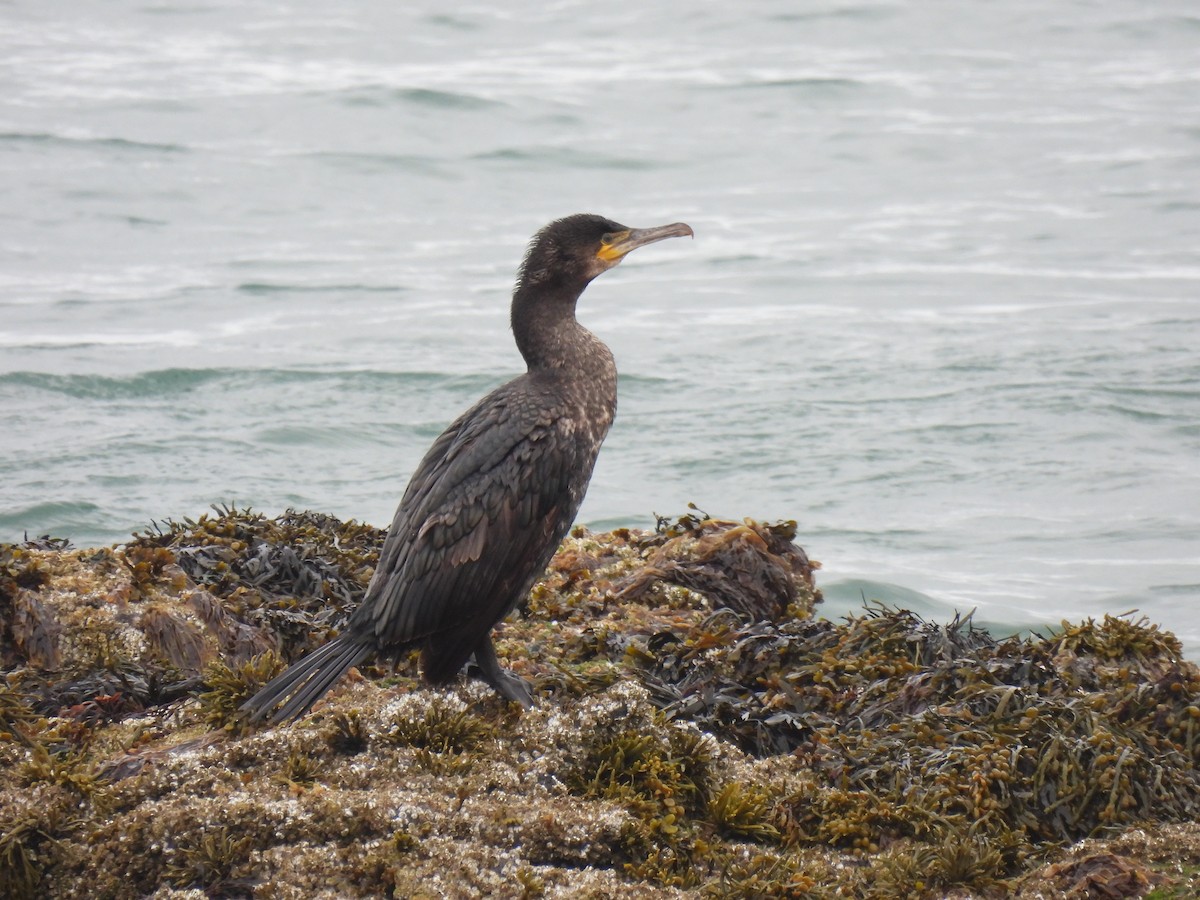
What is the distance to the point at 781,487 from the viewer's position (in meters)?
10.7

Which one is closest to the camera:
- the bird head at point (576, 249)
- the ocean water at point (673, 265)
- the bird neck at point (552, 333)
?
the bird neck at point (552, 333)

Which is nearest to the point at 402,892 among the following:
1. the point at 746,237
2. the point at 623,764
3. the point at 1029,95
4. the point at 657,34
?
the point at 623,764

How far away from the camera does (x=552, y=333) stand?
5270 mm

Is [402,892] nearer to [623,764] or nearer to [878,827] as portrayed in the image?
[623,764]

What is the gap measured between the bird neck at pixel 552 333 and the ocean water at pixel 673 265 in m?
2.77

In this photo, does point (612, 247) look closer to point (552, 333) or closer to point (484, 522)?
point (552, 333)

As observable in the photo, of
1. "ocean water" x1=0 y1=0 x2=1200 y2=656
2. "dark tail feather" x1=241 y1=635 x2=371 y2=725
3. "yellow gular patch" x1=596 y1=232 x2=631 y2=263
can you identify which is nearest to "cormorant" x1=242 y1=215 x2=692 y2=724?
"dark tail feather" x1=241 y1=635 x2=371 y2=725

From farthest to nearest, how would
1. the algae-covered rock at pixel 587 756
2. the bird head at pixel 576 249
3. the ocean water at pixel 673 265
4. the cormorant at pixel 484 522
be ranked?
the ocean water at pixel 673 265, the bird head at pixel 576 249, the cormorant at pixel 484 522, the algae-covered rock at pixel 587 756

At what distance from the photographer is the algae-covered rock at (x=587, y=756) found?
3785mm

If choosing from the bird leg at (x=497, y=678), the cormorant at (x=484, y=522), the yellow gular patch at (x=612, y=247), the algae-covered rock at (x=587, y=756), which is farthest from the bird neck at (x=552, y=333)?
the bird leg at (x=497, y=678)

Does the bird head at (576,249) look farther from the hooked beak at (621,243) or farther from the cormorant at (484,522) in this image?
the cormorant at (484,522)

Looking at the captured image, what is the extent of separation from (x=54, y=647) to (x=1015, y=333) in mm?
10058

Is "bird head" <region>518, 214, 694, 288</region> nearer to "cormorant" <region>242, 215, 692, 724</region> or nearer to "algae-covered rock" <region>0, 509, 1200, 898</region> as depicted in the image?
"cormorant" <region>242, 215, 692, 724</region>

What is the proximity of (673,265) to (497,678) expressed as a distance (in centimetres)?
1205
